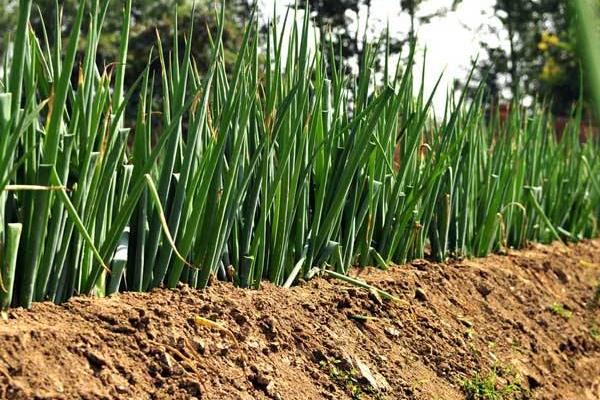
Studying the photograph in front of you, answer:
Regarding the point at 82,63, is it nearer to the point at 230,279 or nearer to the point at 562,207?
the point at 230,279

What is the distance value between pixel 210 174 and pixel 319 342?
0.46 metres

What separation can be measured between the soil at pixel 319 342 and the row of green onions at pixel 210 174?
8cm

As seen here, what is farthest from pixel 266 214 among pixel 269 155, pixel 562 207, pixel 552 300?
pixel 562 207

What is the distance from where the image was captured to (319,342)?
6.00 feet

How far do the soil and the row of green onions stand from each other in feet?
0.27

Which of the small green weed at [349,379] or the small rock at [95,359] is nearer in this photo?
the small rock at [95,359]

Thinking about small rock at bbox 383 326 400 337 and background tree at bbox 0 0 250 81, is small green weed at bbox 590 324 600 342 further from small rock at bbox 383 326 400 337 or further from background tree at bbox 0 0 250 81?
background tree at bbox 0 0 250 81

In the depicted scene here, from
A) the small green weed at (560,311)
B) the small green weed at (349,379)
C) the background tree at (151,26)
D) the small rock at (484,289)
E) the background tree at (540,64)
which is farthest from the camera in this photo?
the background tree at (151,26)

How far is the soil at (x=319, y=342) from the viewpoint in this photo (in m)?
1.34

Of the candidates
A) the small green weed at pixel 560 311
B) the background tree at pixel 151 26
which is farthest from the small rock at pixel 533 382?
the background tree at pixel 151 26

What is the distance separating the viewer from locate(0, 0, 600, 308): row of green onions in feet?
4.68

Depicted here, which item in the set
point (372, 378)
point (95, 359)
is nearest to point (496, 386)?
point (372, 378)

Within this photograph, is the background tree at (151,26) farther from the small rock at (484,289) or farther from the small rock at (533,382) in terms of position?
the small rock at (533,382)

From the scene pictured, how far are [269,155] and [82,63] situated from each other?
0.53 metres
